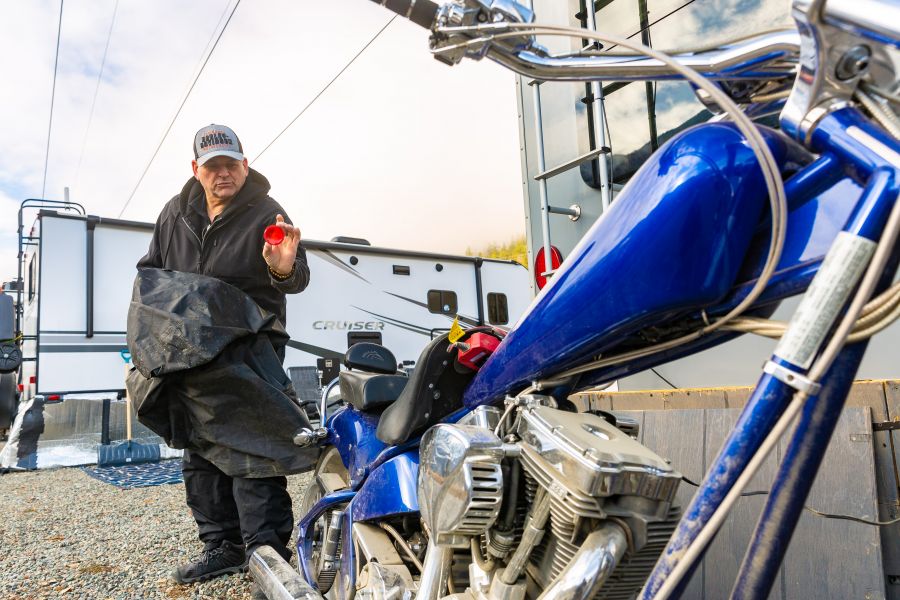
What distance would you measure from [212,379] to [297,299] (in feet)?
17.5

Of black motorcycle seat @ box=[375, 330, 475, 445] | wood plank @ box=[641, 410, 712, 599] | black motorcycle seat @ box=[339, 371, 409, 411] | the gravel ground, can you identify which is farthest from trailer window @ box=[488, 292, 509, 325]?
black motorcycle seat @ box=[375, 330, 475, 445]

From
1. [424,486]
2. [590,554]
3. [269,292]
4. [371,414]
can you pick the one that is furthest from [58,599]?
[590,554]

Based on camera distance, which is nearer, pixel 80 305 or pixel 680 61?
pixel 680 61

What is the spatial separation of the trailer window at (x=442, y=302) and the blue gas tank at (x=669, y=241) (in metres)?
7.66

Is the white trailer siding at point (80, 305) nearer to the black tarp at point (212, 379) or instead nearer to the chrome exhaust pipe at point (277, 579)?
the black tarp at point (212, 379)

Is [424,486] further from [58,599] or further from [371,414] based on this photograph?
[58,599]

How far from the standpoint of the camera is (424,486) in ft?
4.29

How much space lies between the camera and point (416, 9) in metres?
1.10

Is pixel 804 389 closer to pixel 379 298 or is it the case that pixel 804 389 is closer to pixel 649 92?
pixel 649 92

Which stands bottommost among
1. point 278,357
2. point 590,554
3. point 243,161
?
point 590,554

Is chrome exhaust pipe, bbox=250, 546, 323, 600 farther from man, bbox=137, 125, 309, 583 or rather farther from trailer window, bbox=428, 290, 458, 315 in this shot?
trailer window, bbox=428, 290, 458, 315

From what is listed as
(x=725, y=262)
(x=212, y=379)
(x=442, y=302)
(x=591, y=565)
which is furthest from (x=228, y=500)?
(x=442, y=302)

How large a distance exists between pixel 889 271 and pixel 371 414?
1537 mm

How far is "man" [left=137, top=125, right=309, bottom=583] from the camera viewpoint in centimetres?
271
